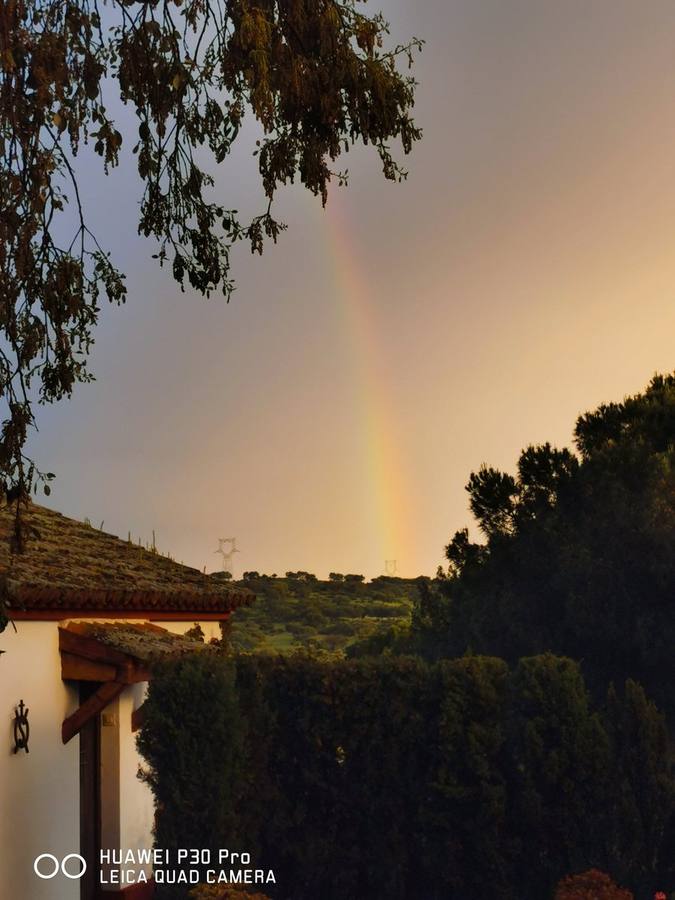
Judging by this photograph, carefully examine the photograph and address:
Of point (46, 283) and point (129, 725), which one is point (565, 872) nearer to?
point (129, 725)

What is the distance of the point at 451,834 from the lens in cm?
1355

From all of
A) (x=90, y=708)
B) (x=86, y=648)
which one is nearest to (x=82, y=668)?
(x=86, y=648)

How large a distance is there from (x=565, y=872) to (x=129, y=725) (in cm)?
578

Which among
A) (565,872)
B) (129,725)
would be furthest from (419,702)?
(129,725)

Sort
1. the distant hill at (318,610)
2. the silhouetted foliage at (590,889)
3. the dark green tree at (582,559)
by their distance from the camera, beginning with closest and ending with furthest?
the silhouetted foliage at (590,889) < the dark green tree at (582,559) < the distant hill at (318,610)

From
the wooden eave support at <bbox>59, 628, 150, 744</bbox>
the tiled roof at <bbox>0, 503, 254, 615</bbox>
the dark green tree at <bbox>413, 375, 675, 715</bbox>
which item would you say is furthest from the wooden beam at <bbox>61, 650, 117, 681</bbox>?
the dark green tree at <bbox>413, 375, 675, 715</bbox>

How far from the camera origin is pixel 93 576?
15.7 metres

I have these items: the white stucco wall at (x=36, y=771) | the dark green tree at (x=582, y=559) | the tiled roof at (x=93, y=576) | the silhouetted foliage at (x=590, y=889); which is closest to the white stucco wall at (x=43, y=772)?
the white stucco wall at (x=36, y=771)

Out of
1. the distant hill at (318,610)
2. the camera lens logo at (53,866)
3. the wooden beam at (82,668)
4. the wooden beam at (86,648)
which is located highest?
the distant hill at (318,610)

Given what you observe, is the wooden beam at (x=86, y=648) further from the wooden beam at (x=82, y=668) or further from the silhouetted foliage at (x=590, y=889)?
the silhouetted foliage at (x=590, y=889)

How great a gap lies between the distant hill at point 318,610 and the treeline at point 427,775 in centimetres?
3350

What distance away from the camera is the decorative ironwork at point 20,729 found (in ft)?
43.8

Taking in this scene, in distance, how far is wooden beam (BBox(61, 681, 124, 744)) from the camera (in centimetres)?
1399

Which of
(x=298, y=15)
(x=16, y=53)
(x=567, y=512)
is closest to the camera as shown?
(x=16, y=53)
